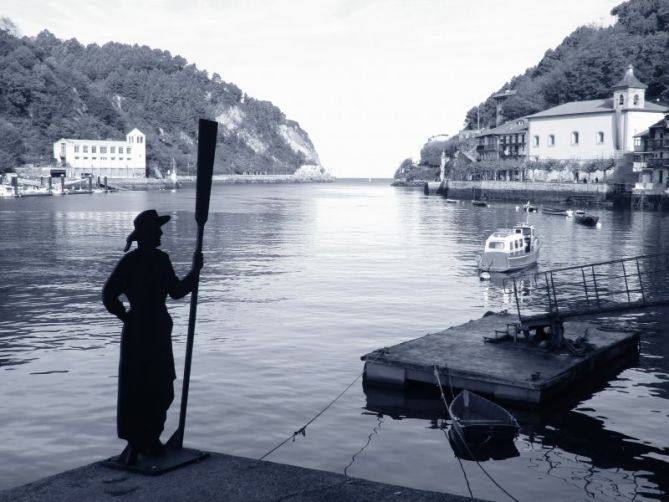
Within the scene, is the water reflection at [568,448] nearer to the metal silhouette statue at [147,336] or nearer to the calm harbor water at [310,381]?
the calm harbor water at [310,381]

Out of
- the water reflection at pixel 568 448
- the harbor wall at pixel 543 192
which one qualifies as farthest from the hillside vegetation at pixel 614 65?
the water reflection at pixel 568 448

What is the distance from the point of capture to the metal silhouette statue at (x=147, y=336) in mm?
9062

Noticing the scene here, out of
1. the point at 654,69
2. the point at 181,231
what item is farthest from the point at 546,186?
the point at 181,231

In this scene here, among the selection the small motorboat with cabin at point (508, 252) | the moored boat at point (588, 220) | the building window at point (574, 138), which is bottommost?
the small motorboat with cabin at point (508, 252)

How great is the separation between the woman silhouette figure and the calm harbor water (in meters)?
6.75

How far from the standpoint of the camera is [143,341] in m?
9.10

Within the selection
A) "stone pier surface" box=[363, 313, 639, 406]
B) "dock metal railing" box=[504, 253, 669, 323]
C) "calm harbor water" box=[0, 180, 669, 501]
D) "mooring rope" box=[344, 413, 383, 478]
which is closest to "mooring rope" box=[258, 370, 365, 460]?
"calm harbor water" box=[0, 180, 669, 501]

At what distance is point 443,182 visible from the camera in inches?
6909

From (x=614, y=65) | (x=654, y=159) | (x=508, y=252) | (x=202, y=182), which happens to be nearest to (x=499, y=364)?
(x=202, y=182)

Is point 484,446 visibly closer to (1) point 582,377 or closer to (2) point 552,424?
(2) point 552,424

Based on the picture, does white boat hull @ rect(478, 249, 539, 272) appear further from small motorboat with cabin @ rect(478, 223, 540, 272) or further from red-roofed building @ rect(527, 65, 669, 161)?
red-roofed building @ rect(527, 65, 669, 161)

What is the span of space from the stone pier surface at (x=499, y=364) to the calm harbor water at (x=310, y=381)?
2.04 feet

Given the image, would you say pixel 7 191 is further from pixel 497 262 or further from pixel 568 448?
pixel 568 448

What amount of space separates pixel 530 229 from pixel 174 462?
151 ft
